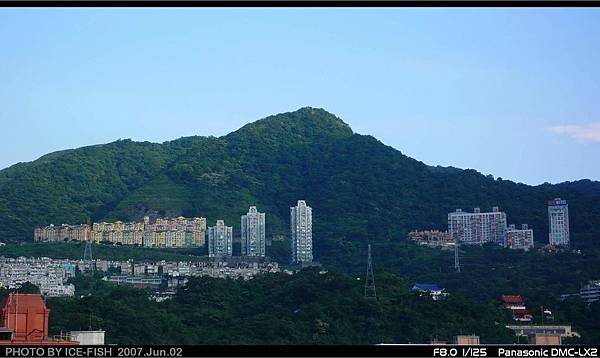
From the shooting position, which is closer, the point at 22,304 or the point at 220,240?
the point at 22,304

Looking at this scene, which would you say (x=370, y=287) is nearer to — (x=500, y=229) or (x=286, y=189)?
(x=500, y=229)

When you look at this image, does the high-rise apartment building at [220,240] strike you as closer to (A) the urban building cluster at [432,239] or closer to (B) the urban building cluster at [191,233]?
(B) the urban building cluster at [191,233]

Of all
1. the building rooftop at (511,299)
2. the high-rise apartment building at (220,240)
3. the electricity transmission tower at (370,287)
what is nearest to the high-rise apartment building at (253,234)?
the high-rise apartment building at (220,240)

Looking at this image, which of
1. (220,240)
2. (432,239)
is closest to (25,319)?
(220,240)

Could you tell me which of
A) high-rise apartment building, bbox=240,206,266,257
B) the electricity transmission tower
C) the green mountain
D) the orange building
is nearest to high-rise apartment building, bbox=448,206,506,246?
the green mountain

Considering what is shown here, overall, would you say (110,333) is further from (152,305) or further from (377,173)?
(377,173)

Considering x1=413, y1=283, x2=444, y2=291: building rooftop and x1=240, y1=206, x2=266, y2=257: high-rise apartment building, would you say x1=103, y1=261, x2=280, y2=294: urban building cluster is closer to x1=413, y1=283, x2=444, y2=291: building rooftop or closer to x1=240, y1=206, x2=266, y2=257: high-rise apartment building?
x1=240, y1=206, x2=266, y2=257: high-rise apartment building

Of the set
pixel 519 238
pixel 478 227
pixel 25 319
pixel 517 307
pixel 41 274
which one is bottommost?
pixel 517 307
